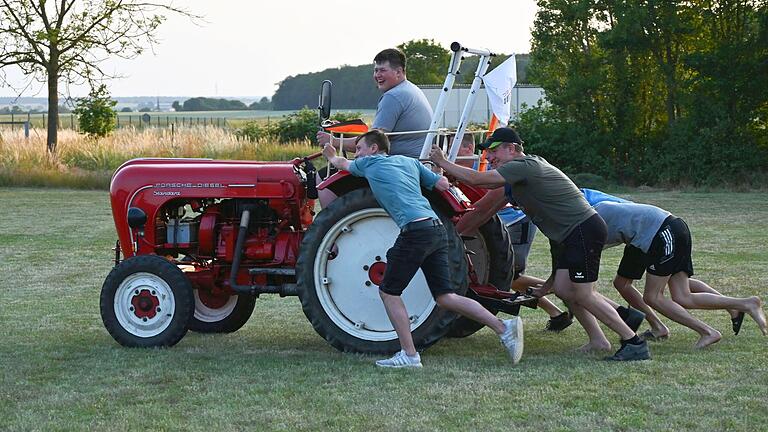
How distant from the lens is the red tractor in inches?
300

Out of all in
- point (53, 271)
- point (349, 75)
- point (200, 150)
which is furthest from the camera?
point (349, 75)

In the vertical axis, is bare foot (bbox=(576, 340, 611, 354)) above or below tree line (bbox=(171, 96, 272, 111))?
above

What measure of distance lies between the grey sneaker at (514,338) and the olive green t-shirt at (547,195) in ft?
2.14

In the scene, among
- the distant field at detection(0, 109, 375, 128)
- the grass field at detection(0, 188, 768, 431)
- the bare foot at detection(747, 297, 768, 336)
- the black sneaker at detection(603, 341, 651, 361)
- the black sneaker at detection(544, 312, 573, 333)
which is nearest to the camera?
the grass field at detection(0, 188, 768, 431)

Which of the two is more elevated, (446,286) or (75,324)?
(446,286)

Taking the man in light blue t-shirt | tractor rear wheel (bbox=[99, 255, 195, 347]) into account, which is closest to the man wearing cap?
the man in light blue t-shirt

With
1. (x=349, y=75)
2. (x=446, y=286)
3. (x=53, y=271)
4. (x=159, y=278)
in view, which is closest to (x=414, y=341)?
(x=446, y=286)

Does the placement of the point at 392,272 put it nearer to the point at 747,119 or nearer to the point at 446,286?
the point at 446,286

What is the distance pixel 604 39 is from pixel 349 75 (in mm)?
67471

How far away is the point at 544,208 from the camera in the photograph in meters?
7.49

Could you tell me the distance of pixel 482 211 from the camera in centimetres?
787

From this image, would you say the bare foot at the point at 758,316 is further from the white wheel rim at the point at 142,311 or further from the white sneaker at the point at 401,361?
the white wheel rim at the point at 142,311

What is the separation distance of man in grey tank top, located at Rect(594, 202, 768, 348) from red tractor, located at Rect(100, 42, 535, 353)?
75 centimetres

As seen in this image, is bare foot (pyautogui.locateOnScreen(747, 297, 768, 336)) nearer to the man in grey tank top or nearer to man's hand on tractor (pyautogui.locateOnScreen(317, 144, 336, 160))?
the man in grey tank top
